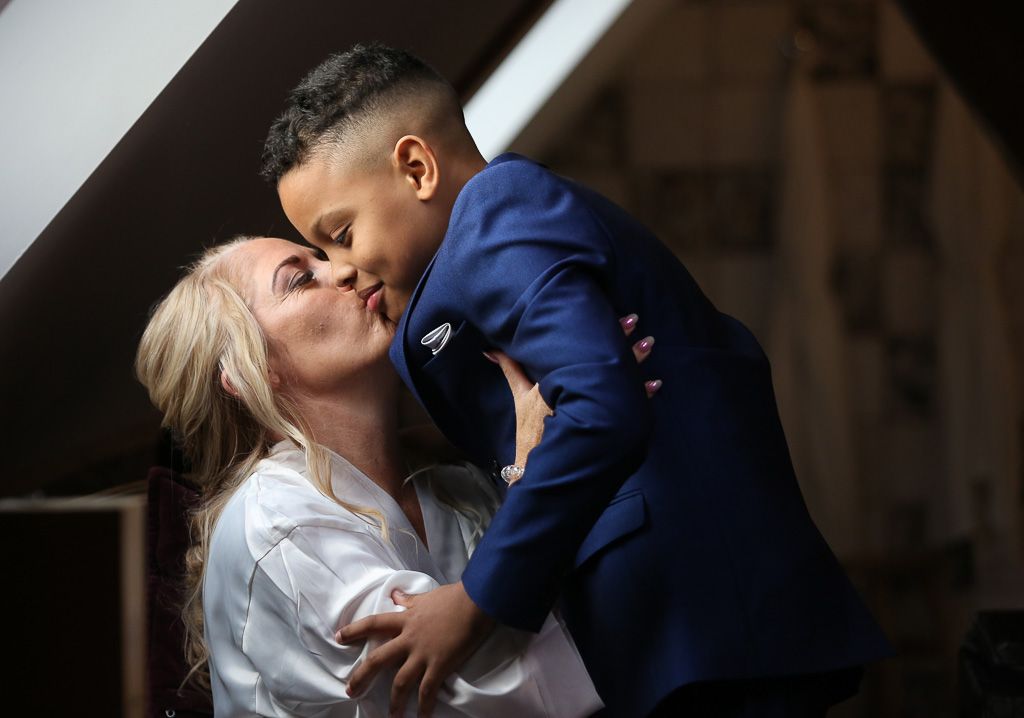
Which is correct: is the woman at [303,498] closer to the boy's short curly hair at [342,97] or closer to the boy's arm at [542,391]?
the boy's arm at [542,391]

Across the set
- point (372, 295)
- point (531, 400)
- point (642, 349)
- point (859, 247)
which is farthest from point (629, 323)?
point (859, 247)

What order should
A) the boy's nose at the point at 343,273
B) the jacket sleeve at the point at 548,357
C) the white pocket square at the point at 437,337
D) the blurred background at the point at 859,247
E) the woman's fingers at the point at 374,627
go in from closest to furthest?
1. the jacket sleeve at the point at 548,357
2. the woman's fingers at the point at 374,627
3. the white pocket square at the point at 437,337
4. the boy's nose at the point at 343,273
5. the blurred background at the point at 859,247

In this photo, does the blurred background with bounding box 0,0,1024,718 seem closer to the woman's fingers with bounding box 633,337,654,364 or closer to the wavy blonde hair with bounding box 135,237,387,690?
the wavy blonde hair with bounding box 135,237,387,690

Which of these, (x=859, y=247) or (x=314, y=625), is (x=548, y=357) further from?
(x=859, y=247)

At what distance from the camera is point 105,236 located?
1.60 m

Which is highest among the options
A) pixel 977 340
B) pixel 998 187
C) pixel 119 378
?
pixel 998 187

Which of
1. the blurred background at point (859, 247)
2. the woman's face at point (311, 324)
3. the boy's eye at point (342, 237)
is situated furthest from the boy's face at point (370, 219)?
the blurred background at point (859, 247)

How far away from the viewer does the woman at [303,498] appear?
1.24m

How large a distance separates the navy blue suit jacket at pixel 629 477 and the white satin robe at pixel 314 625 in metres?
0.07

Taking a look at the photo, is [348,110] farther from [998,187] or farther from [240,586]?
[998,187]

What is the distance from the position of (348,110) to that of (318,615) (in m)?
0.62

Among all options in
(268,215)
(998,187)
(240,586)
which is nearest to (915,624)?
(998,187)

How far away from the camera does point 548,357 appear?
111 cm

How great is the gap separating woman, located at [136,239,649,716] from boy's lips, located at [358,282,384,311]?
0.03 metres
